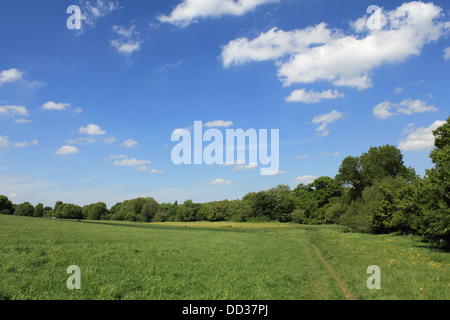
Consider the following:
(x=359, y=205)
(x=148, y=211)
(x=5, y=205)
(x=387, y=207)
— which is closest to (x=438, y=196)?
(x=387, y=207)

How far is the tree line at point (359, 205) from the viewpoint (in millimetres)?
27750

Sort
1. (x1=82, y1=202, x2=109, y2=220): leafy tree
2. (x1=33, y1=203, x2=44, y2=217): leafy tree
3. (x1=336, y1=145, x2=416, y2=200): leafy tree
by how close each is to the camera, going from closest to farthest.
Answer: (x1=336, y1=145, x2=416, y2=200): leafy tree, (x1=33, y1=203, x2=44, y2=217): leafy tree, (x1=82, y1=202, x2=109, y2=220): leafy tree

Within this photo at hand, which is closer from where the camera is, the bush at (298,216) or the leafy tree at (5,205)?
the leafy tree at (5,205)

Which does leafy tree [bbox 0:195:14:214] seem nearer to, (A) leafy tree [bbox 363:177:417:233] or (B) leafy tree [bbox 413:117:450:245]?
(A) leafy tree [bbox 363:177:417:233]

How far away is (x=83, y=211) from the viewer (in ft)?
515

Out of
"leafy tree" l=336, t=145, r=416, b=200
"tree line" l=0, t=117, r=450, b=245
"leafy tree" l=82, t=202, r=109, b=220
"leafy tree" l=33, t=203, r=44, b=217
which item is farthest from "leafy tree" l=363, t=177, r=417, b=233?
"leafy tree" l=33, t=203, r=44, b=217

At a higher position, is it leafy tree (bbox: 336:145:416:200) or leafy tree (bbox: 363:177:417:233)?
leafy tree (bbox: 336:145:416:200)

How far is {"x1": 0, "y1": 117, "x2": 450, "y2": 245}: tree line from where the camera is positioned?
27.8 metres

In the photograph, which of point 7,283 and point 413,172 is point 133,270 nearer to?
point 7,283

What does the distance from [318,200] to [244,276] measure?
10170 cm

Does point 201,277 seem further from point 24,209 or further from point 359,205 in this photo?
point 24,209

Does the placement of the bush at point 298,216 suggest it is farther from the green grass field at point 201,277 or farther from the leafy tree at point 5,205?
the leafy tree at point 5,205

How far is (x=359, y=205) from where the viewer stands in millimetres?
61812

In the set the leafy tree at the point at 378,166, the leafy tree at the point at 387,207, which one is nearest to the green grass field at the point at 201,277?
the leafy tree at the point at 387,207
